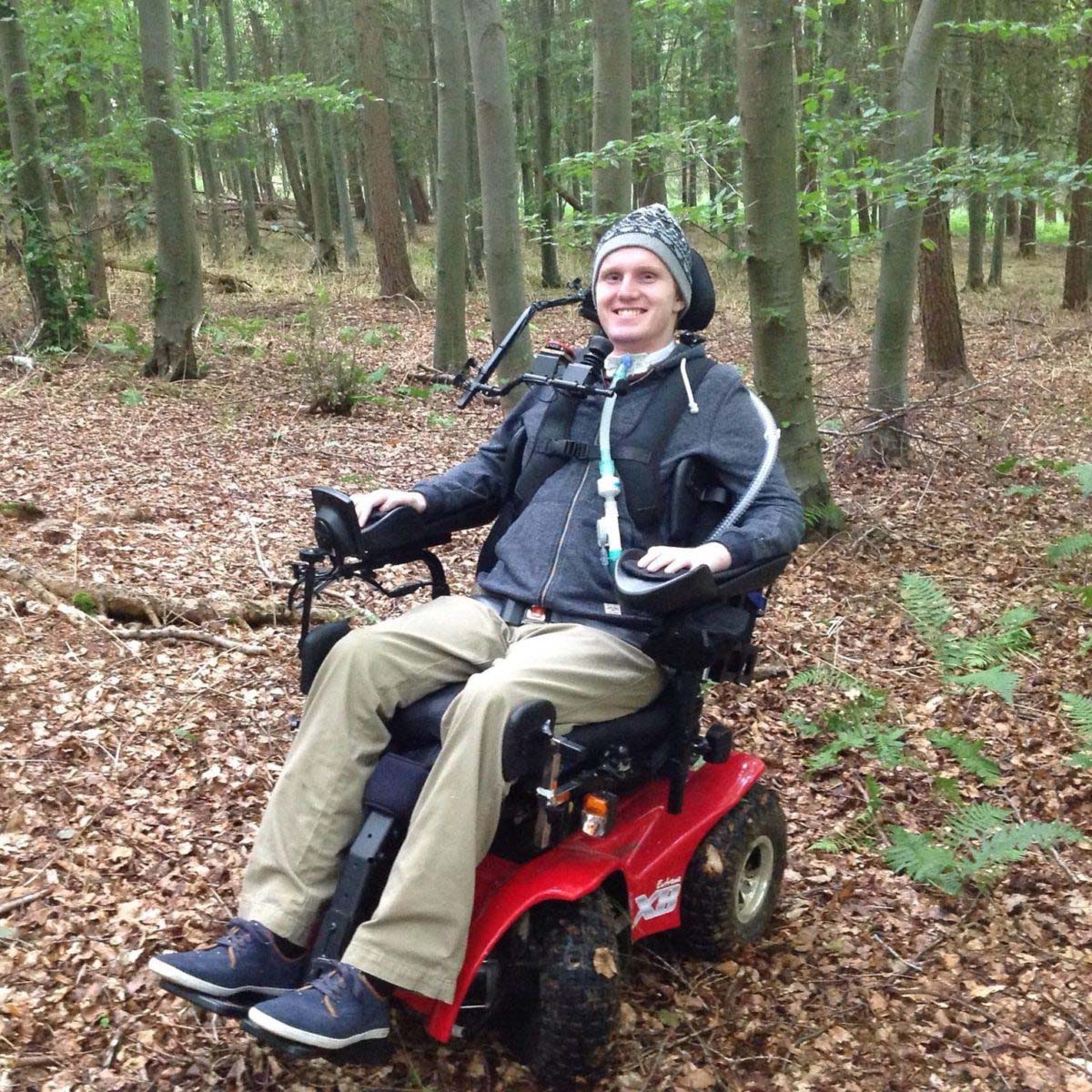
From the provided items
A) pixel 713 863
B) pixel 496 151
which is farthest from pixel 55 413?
pixel 713 863

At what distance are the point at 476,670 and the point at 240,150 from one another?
84.7ft

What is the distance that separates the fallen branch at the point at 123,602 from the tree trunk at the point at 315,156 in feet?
48.0

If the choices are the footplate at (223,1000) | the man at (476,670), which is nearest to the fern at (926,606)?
the man at (476,670)

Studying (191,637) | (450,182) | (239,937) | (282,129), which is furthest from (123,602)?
(282,129)

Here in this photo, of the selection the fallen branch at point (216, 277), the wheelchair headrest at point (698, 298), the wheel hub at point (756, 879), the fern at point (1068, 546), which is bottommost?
the wheel hub at point (756, 879)

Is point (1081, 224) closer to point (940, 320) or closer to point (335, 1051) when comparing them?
point (940, 320)

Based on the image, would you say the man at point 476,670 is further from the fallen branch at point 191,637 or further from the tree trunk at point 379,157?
the tree trunk at point 379,157

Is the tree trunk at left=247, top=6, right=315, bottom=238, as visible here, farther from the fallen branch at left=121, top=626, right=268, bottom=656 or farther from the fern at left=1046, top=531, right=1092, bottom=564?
the fern at left=1046, top=531, right=1092, bottom=564

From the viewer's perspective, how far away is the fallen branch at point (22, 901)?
313 cm

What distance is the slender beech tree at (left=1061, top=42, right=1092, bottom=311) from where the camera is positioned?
1231 centimetres

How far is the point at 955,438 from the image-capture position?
817cm

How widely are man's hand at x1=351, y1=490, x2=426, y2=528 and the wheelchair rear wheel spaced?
131 centimetres

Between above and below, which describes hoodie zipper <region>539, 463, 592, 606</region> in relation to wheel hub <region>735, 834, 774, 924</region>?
above

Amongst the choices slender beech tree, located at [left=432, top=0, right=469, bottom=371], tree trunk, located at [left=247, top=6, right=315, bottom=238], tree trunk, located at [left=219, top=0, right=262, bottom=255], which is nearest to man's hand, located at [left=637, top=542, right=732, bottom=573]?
slender beech tree, located at [left=432, top=0, right=469, bottom=371]
